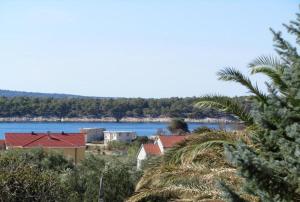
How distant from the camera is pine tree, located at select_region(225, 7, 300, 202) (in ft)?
19.0

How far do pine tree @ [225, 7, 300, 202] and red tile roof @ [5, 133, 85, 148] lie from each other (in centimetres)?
5580

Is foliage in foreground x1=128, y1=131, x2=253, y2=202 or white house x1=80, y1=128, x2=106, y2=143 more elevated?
foliage in foreground x1=128, y1=131, x2=253, y2=202

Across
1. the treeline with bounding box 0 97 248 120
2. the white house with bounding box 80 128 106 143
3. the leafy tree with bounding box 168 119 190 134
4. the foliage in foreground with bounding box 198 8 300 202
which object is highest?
the treeline with bounding box 0 97 248 120

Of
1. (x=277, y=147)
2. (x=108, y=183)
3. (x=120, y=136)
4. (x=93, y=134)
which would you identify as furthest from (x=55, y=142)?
(x=277, y=147)

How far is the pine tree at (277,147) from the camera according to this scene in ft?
19.0

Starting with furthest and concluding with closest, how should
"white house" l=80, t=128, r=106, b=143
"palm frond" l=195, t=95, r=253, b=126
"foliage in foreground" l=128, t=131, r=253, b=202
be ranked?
"white house" l=80, t=128, r=106, b=143
"palm frond" l=195, t=95, r=253, b=126
"foliage in foreground" l=128, t=131, r=253, b=202

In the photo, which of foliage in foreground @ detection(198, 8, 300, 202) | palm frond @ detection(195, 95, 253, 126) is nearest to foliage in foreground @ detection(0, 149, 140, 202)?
palm frond @ detection(195, 95, 253, 126)

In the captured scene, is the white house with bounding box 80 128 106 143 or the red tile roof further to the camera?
the white house with bounding box 80 128 106 143

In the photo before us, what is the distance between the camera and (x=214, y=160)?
10.0m

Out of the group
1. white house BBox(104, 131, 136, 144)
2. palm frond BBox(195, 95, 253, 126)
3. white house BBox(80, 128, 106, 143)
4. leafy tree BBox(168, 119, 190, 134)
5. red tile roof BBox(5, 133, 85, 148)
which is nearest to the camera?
palm frond BBox(195, 95, 253, 126)

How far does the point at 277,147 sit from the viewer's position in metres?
7.18

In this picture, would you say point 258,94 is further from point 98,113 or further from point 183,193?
Answer: point 98,113

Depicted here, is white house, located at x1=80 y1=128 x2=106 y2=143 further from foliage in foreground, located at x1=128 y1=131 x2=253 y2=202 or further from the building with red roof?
foliage in foreground, located at x1=128 y1=131 x2=253 y2=202

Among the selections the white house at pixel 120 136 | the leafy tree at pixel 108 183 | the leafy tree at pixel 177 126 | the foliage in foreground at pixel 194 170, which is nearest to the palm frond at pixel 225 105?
the foliage in foreground at pixel 194 170
